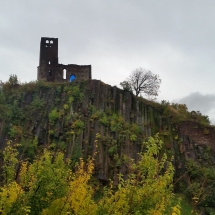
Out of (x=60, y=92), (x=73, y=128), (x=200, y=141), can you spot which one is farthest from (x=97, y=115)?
(x=200, y=141)

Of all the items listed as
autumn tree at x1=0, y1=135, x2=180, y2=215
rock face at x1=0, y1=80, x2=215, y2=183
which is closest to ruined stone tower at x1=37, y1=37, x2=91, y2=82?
rock face at x1=0, y1=80, x2=215, y2=183

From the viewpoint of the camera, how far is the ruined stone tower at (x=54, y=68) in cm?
3312

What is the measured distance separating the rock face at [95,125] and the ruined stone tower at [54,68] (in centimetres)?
477

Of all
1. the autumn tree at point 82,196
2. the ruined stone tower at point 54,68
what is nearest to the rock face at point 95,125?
the ruined stone tower at point 54,68

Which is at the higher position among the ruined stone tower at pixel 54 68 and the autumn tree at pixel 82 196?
the ruined stone tower at pixel 54 68

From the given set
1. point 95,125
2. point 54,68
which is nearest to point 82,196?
point 95,125

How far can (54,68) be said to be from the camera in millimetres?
33469

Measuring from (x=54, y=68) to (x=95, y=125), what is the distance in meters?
11.1

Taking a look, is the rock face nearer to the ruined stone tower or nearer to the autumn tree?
the ruined stone tower

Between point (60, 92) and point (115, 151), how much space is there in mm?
7665

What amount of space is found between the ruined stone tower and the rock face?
4.77 metres

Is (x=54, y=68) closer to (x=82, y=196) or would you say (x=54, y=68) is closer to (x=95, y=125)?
(x=95, y=125)

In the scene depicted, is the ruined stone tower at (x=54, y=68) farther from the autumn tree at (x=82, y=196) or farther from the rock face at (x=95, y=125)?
the autumn tree at (x=82, y=196)

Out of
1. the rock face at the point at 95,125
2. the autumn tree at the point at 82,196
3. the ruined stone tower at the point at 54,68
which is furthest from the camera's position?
the ruined stone tower at the point at 54,68
